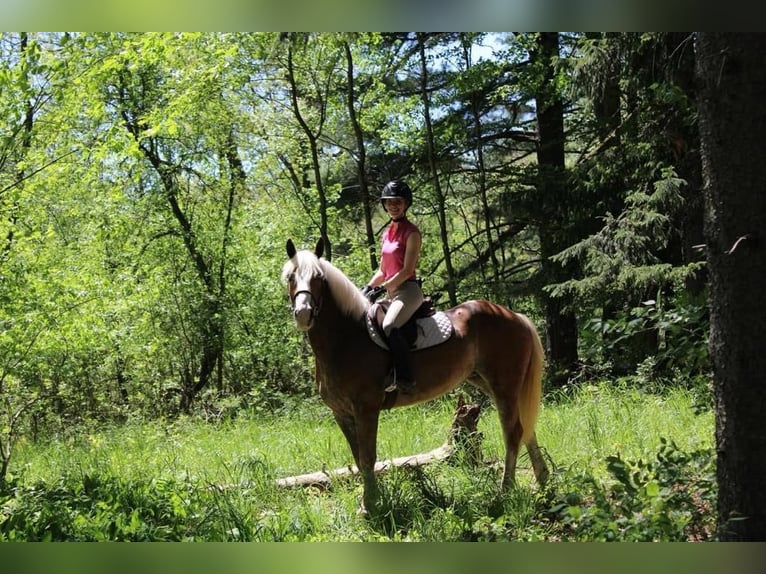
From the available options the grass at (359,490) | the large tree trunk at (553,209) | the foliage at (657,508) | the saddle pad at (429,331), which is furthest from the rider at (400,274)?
the large tree trunk at (553,209)

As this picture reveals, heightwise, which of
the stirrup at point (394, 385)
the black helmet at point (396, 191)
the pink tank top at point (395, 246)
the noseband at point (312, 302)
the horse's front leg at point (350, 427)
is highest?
the black helmet at point (396, 191)

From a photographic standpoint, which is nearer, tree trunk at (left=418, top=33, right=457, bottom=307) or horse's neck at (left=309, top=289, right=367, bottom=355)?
horse's neck at (left=309, top=289, right=367, bottom=355)

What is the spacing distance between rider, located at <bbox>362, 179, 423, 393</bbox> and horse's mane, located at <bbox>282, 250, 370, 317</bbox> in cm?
23

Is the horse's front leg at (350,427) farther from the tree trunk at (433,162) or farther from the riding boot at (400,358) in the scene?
the tree trunk at (433,162)

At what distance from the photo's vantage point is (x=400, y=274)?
4.91 m

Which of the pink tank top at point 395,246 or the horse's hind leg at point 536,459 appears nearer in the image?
the pink tank top at point 395,246

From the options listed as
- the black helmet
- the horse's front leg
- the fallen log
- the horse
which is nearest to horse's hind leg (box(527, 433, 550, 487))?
the horse

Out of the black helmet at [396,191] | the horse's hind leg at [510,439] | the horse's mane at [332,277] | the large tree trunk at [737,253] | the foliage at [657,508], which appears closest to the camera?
the large tree trunk at [737,253]

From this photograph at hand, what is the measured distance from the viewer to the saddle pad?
5.03 meters

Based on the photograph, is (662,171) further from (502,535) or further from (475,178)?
(502,535)

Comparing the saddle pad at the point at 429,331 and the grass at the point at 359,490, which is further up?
the saddle pad at the point at 429,331

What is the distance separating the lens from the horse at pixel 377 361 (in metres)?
4.69

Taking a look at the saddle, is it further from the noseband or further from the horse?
the noseband
